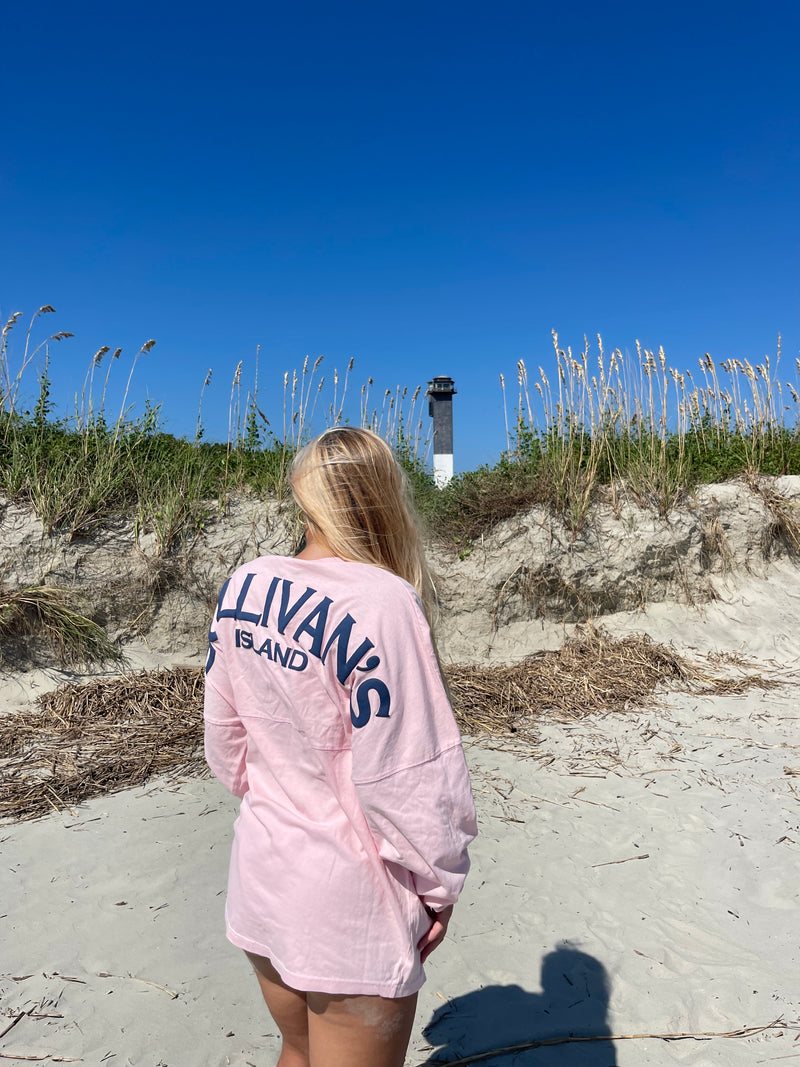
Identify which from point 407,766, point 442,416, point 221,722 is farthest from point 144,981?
point 442,416

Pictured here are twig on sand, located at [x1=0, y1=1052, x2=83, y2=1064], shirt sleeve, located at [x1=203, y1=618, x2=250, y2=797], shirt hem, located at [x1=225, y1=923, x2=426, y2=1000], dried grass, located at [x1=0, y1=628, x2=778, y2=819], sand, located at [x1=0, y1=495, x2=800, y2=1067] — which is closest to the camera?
shirt hem, located at [x1=225, y1=923, x2=426, y2=1000]

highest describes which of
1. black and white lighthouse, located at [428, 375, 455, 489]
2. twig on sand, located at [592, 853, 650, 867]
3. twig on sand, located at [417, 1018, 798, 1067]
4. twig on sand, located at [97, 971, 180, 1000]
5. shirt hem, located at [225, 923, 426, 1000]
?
black and white lighthouse, located at [428, 375, 455, 489]

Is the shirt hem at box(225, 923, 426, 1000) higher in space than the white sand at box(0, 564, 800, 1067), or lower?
higher

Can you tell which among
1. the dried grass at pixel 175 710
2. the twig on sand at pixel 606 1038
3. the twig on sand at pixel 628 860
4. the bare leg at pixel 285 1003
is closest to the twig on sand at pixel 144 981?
the twig on sand at pixel 606 1038

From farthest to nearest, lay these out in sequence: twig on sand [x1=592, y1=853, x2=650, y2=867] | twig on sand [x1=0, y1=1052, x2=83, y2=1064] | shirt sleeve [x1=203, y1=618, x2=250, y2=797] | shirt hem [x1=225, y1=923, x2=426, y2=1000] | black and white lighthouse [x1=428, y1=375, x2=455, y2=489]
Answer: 1. black and white lighthouse [x1=428, y1=375, x2=455, y2=489]
2. twig on sand [x1=592, y1=853, x2=650, y2=867]
3. twig on sand [x1=0, y1=1052, x2=83, y2=1064]
4. shirt sleeve [x1=203, y1=618, x2=250, y2=797]
5. shirt hem [x1=225, y1=923, x2=426, y2=1000]

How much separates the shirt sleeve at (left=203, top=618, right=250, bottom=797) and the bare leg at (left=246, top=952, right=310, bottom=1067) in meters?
0.38

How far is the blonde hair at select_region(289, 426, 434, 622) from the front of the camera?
136cm

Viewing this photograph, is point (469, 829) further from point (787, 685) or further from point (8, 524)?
point (8, 524)

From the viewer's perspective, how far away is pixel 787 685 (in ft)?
17.9

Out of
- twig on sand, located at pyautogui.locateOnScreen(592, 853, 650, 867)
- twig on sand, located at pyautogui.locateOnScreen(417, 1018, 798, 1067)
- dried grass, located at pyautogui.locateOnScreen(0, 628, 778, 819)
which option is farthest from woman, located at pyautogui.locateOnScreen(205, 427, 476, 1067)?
dried grass, located at pyautogui.locateOnScreen(0, 628, 778, 819)

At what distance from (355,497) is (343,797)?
59 centimetres

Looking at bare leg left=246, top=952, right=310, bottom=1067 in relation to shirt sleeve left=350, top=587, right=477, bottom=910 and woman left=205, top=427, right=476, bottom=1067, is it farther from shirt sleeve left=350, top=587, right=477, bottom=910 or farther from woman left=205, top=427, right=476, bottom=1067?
shirt sleeve left=350, top=587, right=477, bottom=910

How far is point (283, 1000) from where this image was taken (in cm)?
133

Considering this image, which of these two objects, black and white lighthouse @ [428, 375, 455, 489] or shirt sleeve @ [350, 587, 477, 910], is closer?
shirt sleeve @ [350, 587, 477, 910]
